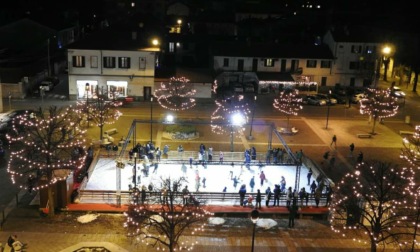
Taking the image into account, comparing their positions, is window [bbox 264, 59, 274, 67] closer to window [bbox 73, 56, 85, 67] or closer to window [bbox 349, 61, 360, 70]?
window [bbox 349, 61, 360, 70]

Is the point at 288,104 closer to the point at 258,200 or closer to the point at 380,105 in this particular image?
the point at 380,105

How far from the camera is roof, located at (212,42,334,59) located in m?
61.5

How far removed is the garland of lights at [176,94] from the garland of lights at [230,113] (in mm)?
3657

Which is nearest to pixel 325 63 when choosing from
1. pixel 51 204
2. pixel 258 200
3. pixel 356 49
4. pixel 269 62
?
pixel 356 49

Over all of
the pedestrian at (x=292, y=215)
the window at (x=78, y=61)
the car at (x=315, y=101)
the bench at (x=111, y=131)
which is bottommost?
the pedestrian at (x=292, y=215)

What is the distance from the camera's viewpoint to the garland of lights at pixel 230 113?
142 feet

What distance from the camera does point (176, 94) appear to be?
176 ft

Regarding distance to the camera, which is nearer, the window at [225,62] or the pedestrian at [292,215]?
the pedestrian at [292,215]

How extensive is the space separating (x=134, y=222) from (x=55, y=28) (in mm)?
56651

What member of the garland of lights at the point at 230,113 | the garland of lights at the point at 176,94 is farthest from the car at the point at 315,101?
the garland of lights at the point at 176,94

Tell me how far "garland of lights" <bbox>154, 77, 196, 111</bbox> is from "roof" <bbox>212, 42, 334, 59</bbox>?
852 centimetres

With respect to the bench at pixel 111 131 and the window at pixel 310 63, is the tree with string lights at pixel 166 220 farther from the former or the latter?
the window at pixel 310 63

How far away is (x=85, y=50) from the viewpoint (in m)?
52.4

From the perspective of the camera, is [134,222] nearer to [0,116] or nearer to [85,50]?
[0,116]
